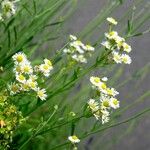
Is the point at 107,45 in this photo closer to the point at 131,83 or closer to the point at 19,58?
the point at 19,58

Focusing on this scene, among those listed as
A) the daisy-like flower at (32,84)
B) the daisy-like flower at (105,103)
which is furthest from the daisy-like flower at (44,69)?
the daisy-like flower at (105,103)

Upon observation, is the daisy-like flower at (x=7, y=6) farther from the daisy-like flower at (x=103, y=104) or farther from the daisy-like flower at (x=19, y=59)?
the daisy-like flower at (x=103, y=104)

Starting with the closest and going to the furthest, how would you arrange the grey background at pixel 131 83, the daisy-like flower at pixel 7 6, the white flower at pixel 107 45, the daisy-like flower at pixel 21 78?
the daisy-like flower at pixel 21 78 < the white flower at pixel 107 45 < the daisy-like flower at pixel 7 6 < the grey background at pixel 131 83

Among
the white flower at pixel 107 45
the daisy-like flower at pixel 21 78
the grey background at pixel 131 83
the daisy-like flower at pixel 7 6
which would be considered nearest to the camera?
the daisy-like flower at pixel 21 78

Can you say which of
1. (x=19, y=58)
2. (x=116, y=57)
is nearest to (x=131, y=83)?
(x=116, y=57)

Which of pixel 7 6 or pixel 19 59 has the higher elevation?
pixel 7 6

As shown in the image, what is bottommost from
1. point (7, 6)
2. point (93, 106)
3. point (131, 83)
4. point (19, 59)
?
point (93, 106)

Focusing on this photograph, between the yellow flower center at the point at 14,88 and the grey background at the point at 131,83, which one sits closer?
the yellow flower center at the point at 14,88

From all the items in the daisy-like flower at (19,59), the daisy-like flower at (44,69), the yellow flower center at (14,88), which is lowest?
the yellow flower center at (14,88)

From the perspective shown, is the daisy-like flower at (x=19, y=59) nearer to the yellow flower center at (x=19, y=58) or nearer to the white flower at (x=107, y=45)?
the yellow flower center at (x=19, y=58)

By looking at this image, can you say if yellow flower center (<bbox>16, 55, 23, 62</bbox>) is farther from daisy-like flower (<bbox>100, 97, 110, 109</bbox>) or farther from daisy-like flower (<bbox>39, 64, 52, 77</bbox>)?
daisy-like flower (<bbox>100, 97, 110, 109</bbox>)

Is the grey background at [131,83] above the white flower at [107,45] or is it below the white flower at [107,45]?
above
